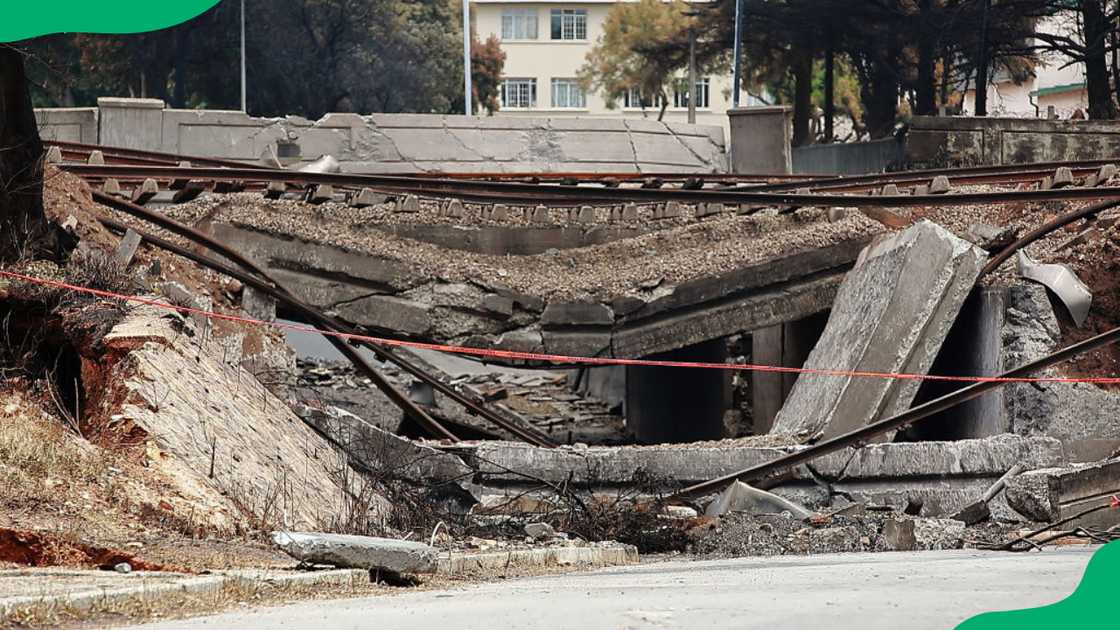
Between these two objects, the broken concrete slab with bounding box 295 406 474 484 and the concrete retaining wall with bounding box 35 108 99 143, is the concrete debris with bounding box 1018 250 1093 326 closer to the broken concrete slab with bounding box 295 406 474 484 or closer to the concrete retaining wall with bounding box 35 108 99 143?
the broken concrete slab with bounding box 295 406 474 484

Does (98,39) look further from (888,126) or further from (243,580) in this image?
(243,580)

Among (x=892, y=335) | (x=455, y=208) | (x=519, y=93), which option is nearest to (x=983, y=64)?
(x=455, y=208)

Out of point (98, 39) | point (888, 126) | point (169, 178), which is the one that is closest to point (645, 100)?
point (888, 126)

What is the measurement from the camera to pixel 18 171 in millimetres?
10148

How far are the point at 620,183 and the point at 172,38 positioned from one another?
3227 cm

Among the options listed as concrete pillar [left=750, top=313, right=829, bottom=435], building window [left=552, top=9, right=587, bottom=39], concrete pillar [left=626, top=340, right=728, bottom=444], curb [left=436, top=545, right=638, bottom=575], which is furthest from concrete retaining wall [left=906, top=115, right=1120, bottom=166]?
building window [left=552, top=9, right=587, bottom=39]

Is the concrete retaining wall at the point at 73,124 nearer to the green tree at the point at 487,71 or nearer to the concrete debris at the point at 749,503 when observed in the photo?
the concrete debris at the point at 749,503

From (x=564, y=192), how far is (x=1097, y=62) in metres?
24.7

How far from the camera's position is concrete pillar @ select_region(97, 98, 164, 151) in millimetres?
23656

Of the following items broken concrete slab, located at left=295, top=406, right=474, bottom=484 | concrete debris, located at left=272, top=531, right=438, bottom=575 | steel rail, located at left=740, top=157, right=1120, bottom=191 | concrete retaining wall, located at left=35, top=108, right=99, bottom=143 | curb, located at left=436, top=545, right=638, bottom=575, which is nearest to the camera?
concrete debris, located at left=272, top=531, right=438, bottom=575

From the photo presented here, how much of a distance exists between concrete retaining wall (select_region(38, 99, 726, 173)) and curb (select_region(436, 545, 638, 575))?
617 inches

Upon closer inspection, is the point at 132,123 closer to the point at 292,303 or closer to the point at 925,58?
the point at 292,303

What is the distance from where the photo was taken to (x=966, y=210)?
16109mm

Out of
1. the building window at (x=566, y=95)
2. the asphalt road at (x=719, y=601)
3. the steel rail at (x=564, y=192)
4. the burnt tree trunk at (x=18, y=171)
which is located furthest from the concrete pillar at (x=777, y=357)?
the building window at (x=566, y=95)
